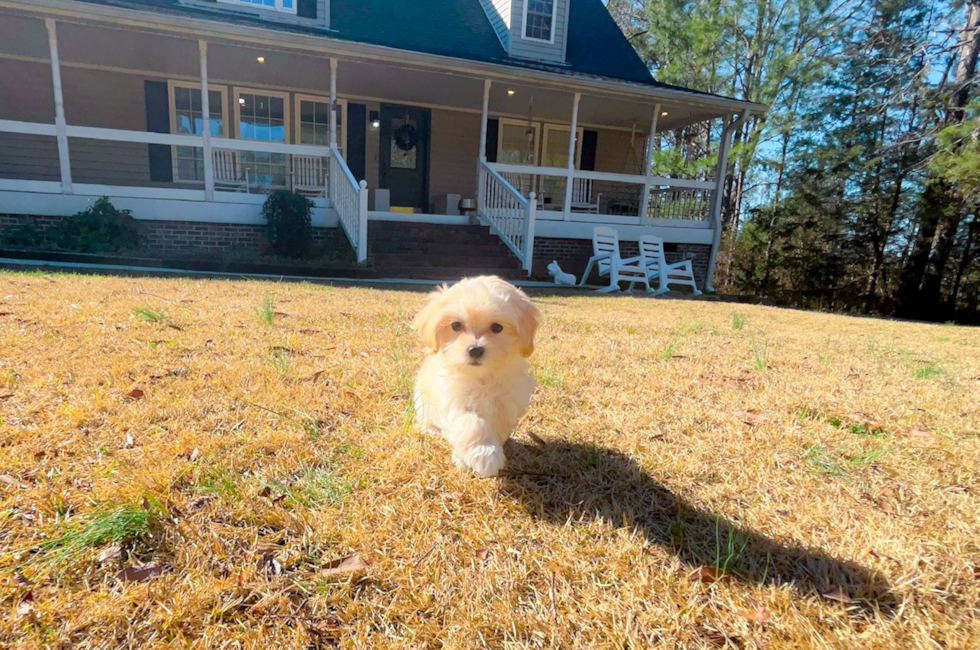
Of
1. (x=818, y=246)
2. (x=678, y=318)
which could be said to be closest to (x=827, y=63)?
(x=818, y=246)

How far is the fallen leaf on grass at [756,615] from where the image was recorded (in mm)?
1427

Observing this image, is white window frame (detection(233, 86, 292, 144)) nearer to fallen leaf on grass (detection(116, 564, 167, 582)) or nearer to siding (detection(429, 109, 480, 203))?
siding (detection(429, 109, 480, 203))

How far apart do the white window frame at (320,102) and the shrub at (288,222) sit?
155 inches

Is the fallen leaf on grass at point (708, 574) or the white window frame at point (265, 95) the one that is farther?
the white window frame at point (265, 95)

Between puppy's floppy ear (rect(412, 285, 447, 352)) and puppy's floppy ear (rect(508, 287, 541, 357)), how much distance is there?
0.32m

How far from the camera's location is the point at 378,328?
4906mm

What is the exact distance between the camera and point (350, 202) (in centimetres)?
1027

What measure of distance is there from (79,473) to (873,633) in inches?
105

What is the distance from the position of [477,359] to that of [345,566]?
2.87ft

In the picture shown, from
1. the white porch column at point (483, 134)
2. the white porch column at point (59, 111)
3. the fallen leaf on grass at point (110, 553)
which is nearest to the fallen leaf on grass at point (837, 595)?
the fallen leaf on grass at point (110, 553)

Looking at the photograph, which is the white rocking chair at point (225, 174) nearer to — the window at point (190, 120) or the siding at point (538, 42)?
the window at point (190, 120)

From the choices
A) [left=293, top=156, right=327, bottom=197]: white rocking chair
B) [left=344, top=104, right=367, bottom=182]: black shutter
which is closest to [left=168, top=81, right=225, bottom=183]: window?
[left=293, top=156, right=327, bottom=197]: white rocking chair

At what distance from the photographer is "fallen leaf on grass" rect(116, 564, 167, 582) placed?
1.46 meters

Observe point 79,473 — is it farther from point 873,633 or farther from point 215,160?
point 215,160
